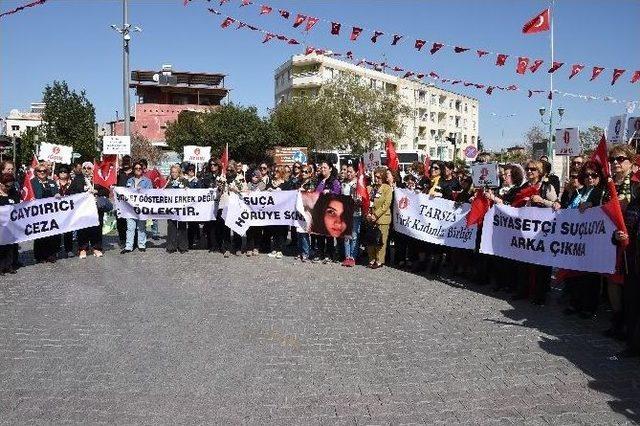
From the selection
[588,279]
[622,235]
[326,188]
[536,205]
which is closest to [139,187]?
[326,188]

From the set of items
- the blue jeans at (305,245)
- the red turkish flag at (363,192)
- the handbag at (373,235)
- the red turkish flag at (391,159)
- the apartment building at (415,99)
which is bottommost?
the blue jeans at (305,245)

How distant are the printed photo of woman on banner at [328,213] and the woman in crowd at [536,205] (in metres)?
3.58

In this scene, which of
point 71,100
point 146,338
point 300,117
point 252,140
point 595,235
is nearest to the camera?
point 146,338

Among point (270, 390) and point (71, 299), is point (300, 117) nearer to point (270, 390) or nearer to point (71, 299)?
point (71, 299)

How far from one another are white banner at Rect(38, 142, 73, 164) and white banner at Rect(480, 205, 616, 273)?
10.6 metres

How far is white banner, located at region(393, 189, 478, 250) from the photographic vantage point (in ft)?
Answer: 31.2

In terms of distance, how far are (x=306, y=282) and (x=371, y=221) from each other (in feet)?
6.76

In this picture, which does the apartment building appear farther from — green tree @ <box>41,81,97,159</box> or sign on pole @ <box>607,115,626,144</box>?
sign on pole @ <box>607,115,626,144</box>

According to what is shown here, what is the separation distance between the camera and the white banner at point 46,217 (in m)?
9.96

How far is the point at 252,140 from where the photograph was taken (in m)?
54.9

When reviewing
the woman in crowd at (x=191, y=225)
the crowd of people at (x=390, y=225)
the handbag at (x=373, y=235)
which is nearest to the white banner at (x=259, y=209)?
the crowd of people at (x=390, y=225)

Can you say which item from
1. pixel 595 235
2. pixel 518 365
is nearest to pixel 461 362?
pixel 518 365

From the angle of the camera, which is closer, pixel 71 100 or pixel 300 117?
pixel 71 100

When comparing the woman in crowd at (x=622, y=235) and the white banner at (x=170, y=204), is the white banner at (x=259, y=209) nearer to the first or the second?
the white banner at (x=170, y=204)
